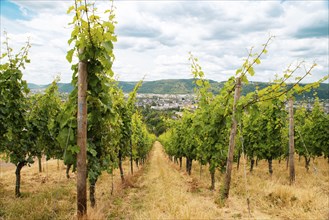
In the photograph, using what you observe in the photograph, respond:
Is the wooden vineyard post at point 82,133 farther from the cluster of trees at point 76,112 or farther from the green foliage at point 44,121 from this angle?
the green foliage at point 44,121

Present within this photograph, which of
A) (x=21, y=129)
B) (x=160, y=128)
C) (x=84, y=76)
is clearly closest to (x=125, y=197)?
(x=21, y=129)

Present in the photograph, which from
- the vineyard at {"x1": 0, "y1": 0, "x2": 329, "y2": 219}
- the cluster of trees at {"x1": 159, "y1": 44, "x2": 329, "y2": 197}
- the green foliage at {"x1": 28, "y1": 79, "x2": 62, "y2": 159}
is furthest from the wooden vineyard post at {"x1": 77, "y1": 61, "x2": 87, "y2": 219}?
the green foliage at {"x1": 28, "y1": 79, "x2": 62, "y2": 159}

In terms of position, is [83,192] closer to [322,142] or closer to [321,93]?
[322,142]

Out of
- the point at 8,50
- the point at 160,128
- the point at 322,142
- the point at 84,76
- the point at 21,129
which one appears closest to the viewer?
the point at 84,76

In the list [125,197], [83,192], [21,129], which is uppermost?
[21,129]

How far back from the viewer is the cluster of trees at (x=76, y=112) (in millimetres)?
4680

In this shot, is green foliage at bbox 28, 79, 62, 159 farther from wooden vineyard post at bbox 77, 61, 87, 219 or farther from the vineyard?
wooden vineyard post at bbox 77, 61, 87, 219

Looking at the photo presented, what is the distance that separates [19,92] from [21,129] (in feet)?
4.30

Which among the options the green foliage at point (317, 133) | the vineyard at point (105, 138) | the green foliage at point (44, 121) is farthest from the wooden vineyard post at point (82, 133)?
the green foliage at point (317, 133)

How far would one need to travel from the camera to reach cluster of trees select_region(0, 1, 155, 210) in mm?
4680

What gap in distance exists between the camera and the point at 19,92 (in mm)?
8656

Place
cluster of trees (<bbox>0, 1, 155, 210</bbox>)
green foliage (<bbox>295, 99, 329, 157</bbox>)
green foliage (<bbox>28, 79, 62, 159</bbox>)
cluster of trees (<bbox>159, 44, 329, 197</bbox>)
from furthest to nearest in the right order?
green foliage (<bbox>295, 99, 329, 157</bbox>)
green foliage (<bbox>28, 79, 62, 159</bbox>)
cluster of trees (<bbox>159, 44, 329, 197</bbox>)
cluster of trees (<bbox>0, 1, 155, 210</bbox>)

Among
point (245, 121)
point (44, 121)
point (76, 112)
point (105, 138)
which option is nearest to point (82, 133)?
point (76, 112)

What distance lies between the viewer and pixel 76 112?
5.42 m
